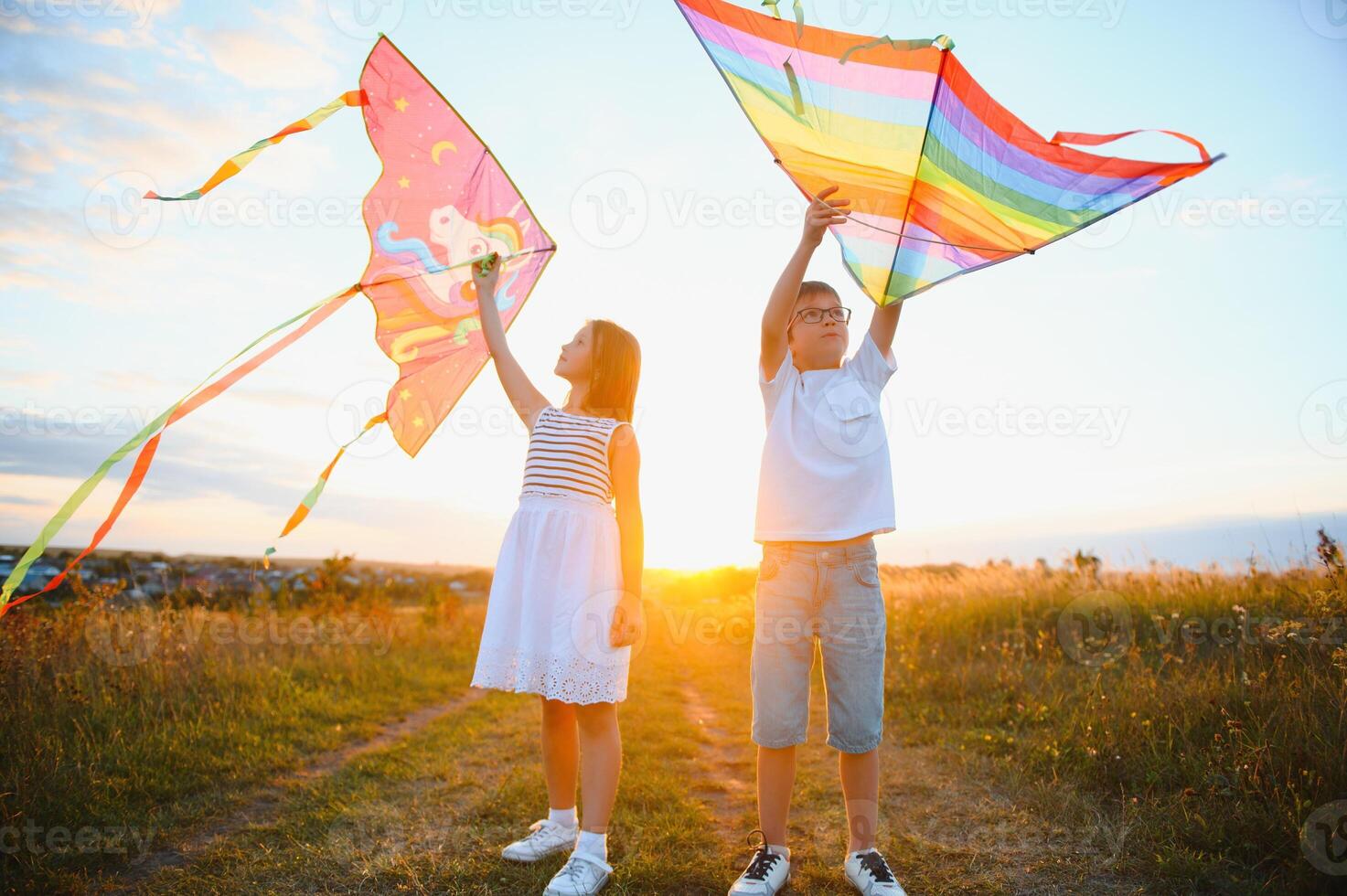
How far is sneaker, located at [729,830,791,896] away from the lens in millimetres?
2555

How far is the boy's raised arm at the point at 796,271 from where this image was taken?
8.58 feet

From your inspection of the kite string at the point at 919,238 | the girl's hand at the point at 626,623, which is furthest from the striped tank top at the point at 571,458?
the kite string at the point at 919,238

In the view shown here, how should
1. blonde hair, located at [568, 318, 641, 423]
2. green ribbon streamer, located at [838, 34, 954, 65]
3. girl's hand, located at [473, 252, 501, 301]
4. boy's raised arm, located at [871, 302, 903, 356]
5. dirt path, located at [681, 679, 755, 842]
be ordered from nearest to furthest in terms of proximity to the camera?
green ribbon streamer, located at [838, 34, 954, 65], boy's raised arm, located at [871, 302, 903, 356], blonde hair, located at [568, 318, 641, 423], girl's hand, located at [473, 252, 501, 301], dirt path, located at [681, 679, 755, 842]

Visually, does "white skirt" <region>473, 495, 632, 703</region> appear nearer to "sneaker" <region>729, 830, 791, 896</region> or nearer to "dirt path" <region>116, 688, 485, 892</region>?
"sneaker" <region>729, 830, 791, 896</region>

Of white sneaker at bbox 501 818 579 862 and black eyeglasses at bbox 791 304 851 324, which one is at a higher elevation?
black eyeglasses at bbox 791 304 851 324

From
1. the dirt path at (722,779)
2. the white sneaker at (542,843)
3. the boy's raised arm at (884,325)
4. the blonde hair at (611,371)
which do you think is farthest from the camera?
the dirt path at (722,779)

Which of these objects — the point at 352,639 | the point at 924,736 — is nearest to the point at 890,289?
the point at 924,736

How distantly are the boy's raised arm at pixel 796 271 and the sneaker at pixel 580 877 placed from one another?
200 centimetres

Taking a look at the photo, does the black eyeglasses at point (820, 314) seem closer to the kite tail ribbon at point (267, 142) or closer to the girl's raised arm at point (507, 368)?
the girl's raised arm at point (507, 368)

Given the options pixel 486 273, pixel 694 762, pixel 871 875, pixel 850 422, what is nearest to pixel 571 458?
pixel 486 273

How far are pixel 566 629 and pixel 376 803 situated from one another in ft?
5.79

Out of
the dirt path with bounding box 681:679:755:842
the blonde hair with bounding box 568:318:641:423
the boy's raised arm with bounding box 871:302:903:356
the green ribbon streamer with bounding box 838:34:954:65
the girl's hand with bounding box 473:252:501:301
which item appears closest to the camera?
the green ribbon streamer with bounding box 838:34:954:65

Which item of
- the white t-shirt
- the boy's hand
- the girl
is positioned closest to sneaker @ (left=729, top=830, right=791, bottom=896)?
the girl

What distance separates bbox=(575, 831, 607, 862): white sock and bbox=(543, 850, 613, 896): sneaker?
0.5 inches
